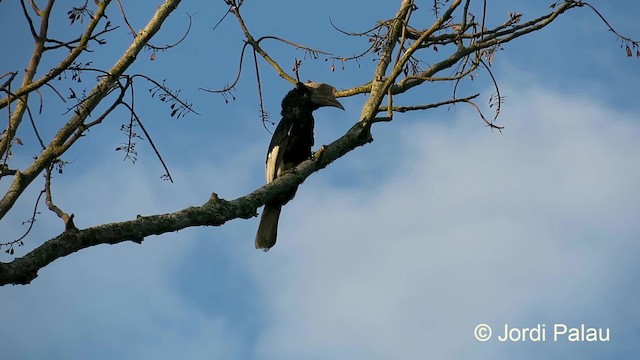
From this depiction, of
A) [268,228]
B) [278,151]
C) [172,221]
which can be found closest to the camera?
[172,221]

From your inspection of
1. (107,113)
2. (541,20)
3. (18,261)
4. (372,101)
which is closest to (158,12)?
(107,113)

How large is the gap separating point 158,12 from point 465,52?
5.96 ft

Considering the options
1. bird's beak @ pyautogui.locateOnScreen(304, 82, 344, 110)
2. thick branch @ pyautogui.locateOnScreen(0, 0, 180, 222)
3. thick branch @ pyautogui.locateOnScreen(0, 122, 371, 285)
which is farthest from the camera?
bird's beak @ pyautogui.locateOnScreen(304, 82, 344, 110)

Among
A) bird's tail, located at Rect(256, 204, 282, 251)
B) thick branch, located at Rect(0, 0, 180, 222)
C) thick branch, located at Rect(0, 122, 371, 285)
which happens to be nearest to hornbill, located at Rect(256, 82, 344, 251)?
bird's tail, located at Rect(256, 204, 282, 251)

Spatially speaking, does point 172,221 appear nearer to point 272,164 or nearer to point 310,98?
point 272,164

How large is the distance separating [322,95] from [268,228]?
43.5 inches

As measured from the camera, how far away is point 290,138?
6.74 meters

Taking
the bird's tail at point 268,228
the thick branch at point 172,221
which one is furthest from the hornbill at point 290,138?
the thick branch at point 172,221

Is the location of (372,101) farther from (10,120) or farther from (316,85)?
(10,120)

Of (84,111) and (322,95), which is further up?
(322,95)

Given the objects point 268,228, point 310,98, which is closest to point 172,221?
point 268,228

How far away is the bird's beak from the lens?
659 centimetres

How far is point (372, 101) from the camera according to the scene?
17.1ft

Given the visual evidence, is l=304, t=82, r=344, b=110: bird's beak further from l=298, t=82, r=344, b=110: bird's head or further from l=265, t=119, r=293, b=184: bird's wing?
l=265, t=119, r=293, b=184: bird's wing
